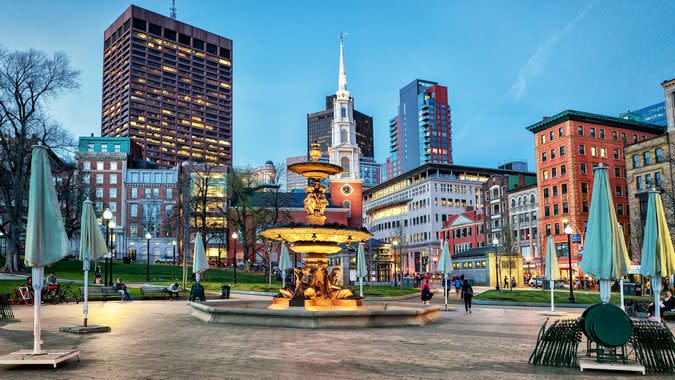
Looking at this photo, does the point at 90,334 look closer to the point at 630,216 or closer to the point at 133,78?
the point at 630,216

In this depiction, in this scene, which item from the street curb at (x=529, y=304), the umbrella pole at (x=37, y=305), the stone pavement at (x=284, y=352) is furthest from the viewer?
the street curb at (x=529, y=304)

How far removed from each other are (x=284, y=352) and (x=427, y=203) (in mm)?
100441

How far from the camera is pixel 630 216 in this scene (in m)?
69.4

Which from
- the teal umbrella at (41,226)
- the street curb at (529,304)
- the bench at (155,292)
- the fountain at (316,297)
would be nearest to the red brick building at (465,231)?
the street curb at (529,304)

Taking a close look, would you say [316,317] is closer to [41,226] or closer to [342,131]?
[41,226]

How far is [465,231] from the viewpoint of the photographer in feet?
313

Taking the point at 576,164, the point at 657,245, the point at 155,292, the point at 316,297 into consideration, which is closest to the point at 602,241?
the point at 657,245

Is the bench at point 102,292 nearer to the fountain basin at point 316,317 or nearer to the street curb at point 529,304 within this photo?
the fountain basin at point 316,317

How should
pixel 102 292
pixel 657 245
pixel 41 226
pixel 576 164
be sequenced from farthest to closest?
1. pixel 576 164
2. pixel 102 292
3. pixel 657 245
4. pixel 41 226

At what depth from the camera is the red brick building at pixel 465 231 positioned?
3575 inches

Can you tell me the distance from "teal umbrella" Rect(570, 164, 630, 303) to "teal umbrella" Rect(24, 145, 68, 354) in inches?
407

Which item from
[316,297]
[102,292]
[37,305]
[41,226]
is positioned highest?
[41,226]

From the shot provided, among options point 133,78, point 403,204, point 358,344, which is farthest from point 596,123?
point 133,78

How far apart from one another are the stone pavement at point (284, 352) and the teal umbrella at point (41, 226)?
1835 mm
